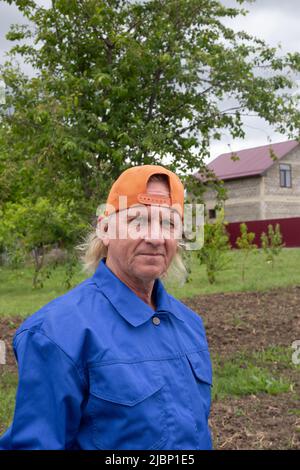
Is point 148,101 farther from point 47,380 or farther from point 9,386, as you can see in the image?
point 47,380

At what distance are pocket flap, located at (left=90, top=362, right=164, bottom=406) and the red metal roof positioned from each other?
1538 inches

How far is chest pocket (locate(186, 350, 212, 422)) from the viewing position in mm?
2104

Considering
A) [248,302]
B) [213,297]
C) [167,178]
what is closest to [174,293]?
[213,297]

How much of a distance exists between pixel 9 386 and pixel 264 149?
38.6 metres

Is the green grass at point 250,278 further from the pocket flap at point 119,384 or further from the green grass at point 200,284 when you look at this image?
the pocket flap at point 119,384

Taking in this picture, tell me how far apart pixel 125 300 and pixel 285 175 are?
4225 cm

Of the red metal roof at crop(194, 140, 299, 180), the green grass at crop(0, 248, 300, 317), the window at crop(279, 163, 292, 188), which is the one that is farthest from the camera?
the window at crop(279, 163, 292, 188)

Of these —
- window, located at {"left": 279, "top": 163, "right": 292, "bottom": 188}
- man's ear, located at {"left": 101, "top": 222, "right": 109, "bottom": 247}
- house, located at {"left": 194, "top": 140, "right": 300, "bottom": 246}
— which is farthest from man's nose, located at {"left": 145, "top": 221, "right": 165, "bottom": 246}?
window, located at {"left": 279, "top": 163, "right": 292, "bottom": 188}

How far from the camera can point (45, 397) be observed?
5.91 ft

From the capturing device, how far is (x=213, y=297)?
12227mm

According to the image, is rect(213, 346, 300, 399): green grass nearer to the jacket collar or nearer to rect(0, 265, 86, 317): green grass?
the jacket collar

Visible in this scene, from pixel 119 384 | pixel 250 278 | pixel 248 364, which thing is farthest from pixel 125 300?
pixel 250 278

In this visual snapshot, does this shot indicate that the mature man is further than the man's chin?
No

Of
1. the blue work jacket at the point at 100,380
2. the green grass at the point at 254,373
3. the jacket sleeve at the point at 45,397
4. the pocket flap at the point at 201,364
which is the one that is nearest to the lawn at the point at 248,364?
the green grass at the point at 254,373
